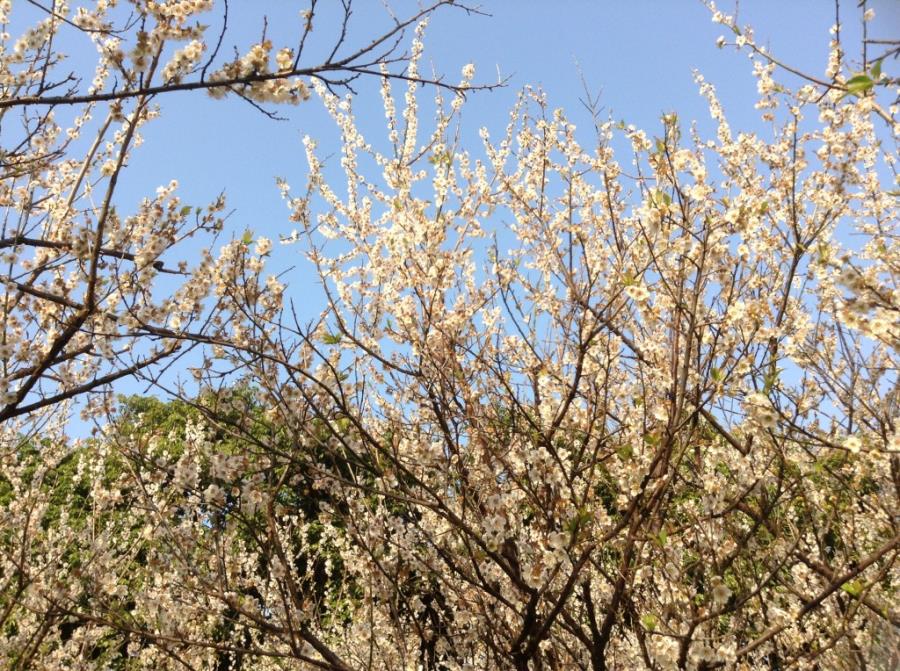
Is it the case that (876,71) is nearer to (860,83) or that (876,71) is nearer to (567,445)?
(860,83)

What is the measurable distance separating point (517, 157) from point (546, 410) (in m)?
2.55

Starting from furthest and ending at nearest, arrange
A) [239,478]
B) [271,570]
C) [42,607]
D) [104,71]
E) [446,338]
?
[42,607] < [104,71] < [446,338] < [239,478] < [271,570]

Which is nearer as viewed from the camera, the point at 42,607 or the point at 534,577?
the point at 534,577

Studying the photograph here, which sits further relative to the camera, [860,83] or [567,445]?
[567,445]

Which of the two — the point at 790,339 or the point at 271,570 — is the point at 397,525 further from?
the point at 790,339

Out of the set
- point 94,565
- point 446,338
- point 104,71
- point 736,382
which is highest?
point 104,71

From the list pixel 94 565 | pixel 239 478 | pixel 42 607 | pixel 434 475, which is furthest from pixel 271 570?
pixel 42 607

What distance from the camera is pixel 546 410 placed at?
11.8 feet

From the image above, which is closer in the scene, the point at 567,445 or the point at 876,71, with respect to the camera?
the point at 876,71

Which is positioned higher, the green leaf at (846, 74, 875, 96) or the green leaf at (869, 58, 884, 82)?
the green leaf at (869, 58, 884, 82)

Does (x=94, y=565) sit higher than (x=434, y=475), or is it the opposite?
(x=434, y=475)

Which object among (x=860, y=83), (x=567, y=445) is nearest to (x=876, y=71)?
(x=860, y=83)

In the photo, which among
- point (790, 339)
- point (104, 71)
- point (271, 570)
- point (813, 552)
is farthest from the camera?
point (813, 552)

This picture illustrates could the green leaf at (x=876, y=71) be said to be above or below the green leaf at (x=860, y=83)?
above
